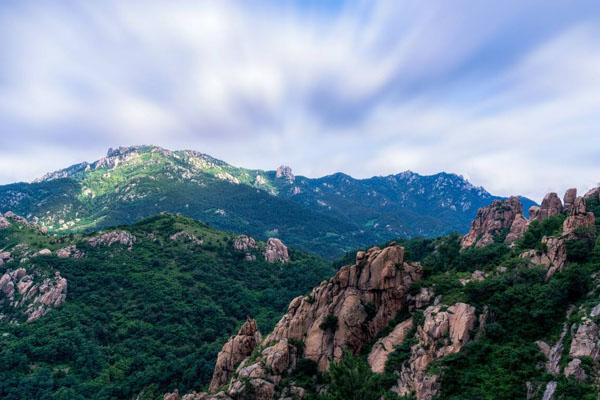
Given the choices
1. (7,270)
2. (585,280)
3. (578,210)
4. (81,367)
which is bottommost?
(81,367)

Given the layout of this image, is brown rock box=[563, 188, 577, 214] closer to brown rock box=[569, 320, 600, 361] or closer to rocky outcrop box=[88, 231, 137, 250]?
brown rock box=[569, 320, 600, 361]

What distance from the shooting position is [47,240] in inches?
7485

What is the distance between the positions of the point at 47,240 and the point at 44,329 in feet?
245

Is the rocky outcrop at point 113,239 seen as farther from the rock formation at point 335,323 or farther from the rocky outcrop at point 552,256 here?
the rocky outcrop at point 552,256

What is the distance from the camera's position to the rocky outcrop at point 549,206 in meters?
104

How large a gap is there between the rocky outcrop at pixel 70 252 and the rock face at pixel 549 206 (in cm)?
16377

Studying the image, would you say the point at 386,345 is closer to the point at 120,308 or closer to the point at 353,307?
the point at 353,307

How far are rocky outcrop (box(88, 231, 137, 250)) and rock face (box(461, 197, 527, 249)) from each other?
13687cm

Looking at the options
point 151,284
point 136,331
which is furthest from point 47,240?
point 136,331

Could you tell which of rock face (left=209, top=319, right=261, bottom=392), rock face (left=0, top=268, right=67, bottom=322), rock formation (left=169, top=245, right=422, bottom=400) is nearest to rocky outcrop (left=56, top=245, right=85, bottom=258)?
rock face (left=0, top=268, right=67, bottom=322)

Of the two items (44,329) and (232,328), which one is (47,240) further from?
(232,328)

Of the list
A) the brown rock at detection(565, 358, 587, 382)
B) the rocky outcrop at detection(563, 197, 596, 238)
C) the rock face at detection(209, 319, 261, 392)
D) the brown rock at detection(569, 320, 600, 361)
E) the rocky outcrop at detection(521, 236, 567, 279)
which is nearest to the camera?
the brown rock at detection(565, 358, 587, 382)

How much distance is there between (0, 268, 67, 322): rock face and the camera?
140 m

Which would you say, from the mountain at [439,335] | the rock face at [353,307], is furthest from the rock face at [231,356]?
the rock face at [353,307]
